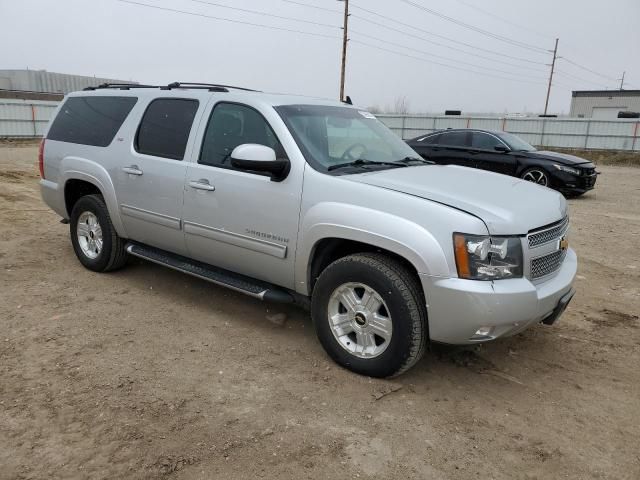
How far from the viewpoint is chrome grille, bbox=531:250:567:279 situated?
10.7 feet

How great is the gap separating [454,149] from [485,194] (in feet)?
29.3

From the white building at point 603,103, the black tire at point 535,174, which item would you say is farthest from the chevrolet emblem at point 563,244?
the white building at point 603,103

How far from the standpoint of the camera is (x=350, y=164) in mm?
3816

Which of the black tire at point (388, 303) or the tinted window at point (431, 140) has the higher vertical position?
the tinted window at point (431, 140)

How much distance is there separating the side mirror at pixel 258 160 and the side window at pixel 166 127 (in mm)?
1025

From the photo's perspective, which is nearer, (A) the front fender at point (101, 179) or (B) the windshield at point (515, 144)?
(A) the front fender at point (101, 179)

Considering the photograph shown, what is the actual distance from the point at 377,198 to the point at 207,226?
154 centimetres

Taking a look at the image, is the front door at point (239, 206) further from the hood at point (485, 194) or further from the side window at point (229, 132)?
the hood at point (485, 194)

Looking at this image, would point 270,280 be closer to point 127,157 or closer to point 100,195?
point 127,157

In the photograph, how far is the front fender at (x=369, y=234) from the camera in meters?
3.02

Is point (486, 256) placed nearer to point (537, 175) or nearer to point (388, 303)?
point (388, 303)

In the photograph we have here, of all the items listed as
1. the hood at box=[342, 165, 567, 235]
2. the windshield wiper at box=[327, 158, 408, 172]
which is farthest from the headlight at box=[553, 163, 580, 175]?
the windshield wiper at box=[327, 158, 408, 172]

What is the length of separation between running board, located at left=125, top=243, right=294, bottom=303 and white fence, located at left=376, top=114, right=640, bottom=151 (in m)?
22.5

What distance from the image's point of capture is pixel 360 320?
134 inches
